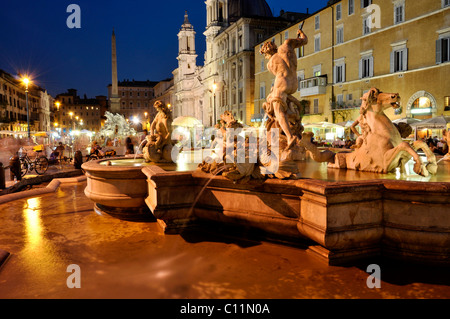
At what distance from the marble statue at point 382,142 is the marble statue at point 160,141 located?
149 inches

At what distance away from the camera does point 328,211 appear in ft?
12.5

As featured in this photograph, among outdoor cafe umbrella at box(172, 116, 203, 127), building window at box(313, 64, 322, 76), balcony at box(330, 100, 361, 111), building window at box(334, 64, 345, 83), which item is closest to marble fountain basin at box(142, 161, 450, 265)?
outdoor cafe umbrella at box(172, 116, 203, 127)

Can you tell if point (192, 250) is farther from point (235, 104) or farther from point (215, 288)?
point (235, 104)

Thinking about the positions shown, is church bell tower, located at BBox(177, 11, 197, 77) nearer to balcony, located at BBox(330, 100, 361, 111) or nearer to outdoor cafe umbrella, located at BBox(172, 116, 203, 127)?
balcony, located at BBox(330, 100, 361, 111)

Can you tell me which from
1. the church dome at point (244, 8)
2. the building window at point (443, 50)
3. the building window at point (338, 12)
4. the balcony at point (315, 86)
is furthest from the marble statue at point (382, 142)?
the church dome at point (244, 8)

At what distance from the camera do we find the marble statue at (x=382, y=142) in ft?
17.2

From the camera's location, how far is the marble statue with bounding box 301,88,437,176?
5.23m

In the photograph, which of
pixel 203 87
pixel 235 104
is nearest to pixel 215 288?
pixel 235 104

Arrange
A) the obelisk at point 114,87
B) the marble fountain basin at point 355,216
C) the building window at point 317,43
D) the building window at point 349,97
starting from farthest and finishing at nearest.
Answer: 1. the obelisk at point 114,87
2. the building window at point 317,43
3. the building window at point 349,97
4. the marble fountain basin at point 355,216

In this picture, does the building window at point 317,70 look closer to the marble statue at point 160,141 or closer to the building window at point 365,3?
the building window at point 365,3

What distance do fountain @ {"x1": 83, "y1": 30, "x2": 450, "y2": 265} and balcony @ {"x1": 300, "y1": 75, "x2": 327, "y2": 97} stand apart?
2829 cm

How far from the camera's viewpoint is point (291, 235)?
4496 mm

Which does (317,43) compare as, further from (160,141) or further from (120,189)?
(120,189)

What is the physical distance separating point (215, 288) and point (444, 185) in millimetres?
2522
